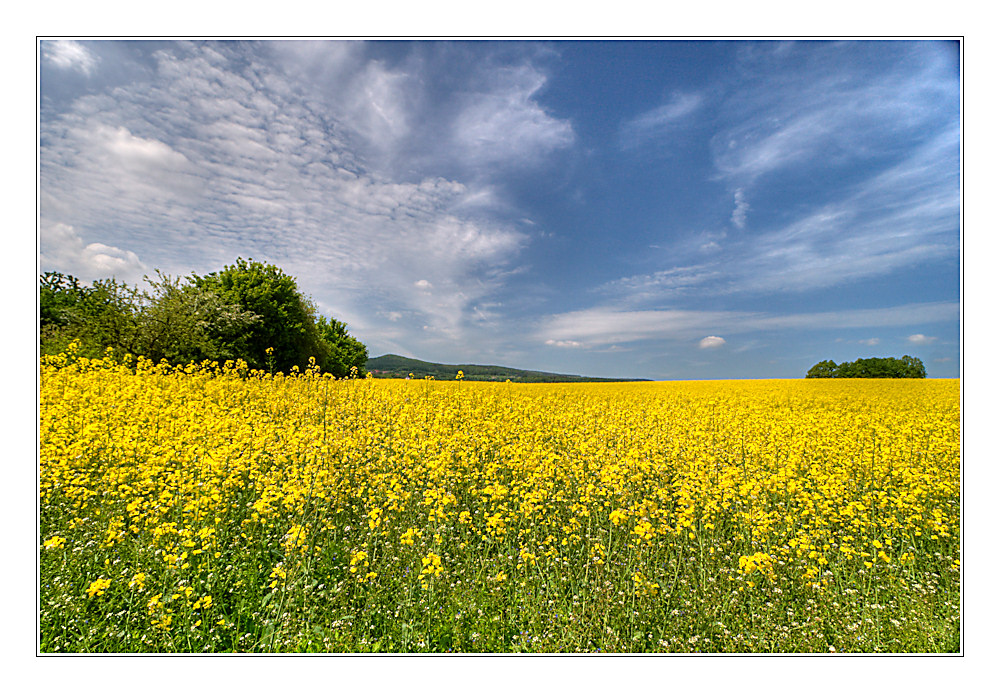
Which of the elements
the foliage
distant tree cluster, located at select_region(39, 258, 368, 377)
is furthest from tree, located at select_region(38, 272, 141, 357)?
the foliage

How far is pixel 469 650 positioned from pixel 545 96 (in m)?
4.49

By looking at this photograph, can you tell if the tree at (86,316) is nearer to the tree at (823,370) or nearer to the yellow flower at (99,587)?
the yellow flower at (99,587)

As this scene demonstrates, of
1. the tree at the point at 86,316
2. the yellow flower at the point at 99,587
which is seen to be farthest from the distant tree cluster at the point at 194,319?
the yellow flower at the point at 99,587

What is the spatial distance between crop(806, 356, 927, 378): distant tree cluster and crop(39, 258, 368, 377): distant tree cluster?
6.54 meters

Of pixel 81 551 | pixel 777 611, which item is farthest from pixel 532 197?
pixel 81 551

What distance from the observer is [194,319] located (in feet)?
24.9

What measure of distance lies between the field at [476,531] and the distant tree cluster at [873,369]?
1.11 ft

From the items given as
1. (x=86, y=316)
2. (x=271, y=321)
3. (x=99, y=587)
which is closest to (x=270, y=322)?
(x=271, y=321)

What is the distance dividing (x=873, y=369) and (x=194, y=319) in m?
11.1

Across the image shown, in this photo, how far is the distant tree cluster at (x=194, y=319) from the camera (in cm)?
448

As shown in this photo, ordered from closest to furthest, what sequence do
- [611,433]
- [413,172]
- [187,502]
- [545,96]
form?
[187,502] → [545,96] → [413,172] → [611,433]

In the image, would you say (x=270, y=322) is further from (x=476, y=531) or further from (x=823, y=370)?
(x=823, y=370)
